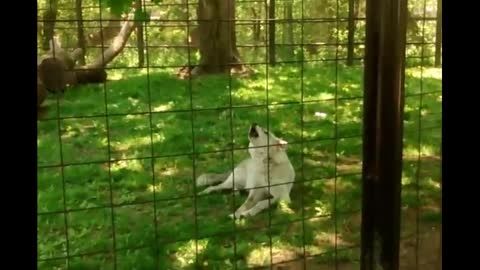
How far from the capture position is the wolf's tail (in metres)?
5.21

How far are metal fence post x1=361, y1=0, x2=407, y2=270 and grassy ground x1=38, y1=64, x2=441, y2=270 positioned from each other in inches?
30.7

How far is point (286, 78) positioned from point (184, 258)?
4.89 meters

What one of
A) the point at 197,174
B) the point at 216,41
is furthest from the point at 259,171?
the point at 216,41

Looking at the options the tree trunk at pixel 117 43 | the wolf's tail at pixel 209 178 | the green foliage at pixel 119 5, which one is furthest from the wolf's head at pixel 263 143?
the tree trunk at pixel 117 43

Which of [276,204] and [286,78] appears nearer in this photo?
[276,204]

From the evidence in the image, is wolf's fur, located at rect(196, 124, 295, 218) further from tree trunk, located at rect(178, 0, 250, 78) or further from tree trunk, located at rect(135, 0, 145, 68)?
tree trunk, located at rect(178, 0, 250, 78)

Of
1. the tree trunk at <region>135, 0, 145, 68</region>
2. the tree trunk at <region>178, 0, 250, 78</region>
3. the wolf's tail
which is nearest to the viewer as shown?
the tree trunk at <region>135, 0, 145, 68</region>

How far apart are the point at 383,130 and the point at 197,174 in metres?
2.78

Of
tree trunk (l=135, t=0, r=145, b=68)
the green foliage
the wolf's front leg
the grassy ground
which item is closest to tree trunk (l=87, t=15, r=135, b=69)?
tree trunk (l=135, t=0, r=145, b=68)

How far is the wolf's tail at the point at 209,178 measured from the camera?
521 centimetres
